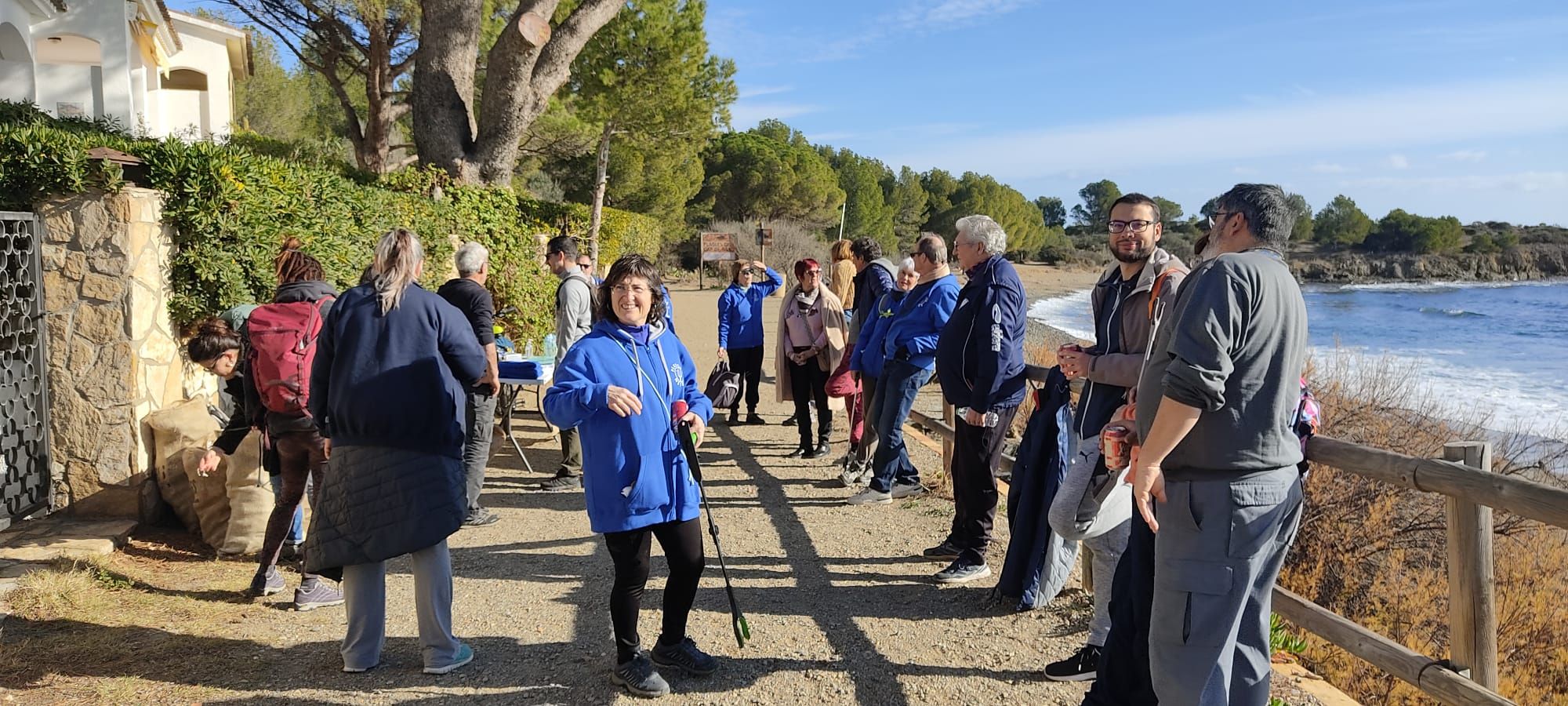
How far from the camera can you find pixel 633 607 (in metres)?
3.47

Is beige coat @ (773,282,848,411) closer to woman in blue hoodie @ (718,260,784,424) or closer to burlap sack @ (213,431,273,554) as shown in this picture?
woman in blue hoodie @ (718,260,784,424)

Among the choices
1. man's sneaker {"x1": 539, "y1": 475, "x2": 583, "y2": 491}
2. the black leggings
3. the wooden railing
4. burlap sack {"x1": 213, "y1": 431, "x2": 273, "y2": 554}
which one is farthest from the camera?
man's sneaker {"x1": 539, "y1": 475, "x2": 583, "y2": 491}

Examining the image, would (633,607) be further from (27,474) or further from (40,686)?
(27,474)

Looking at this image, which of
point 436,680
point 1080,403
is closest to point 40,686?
point 436,680

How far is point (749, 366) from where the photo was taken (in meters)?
9.14

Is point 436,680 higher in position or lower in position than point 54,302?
lower

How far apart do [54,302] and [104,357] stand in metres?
0.39

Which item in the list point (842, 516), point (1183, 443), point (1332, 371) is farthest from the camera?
point (1332, 371)

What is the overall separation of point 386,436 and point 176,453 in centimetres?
278

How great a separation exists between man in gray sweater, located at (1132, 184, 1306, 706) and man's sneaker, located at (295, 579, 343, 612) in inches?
143

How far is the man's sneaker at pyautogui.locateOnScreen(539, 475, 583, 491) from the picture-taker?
6930 millimetres

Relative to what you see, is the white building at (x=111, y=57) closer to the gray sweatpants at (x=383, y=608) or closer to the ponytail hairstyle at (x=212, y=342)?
the ponytail hairstyle at (x=212, y=342)

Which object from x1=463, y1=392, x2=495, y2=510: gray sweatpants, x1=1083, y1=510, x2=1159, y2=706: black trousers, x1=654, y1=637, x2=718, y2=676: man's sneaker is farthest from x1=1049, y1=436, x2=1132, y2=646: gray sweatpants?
x1=463, y1=392, x2=495, y2=510: gray sweatpants

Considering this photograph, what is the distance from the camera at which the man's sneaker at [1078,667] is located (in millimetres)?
3668
